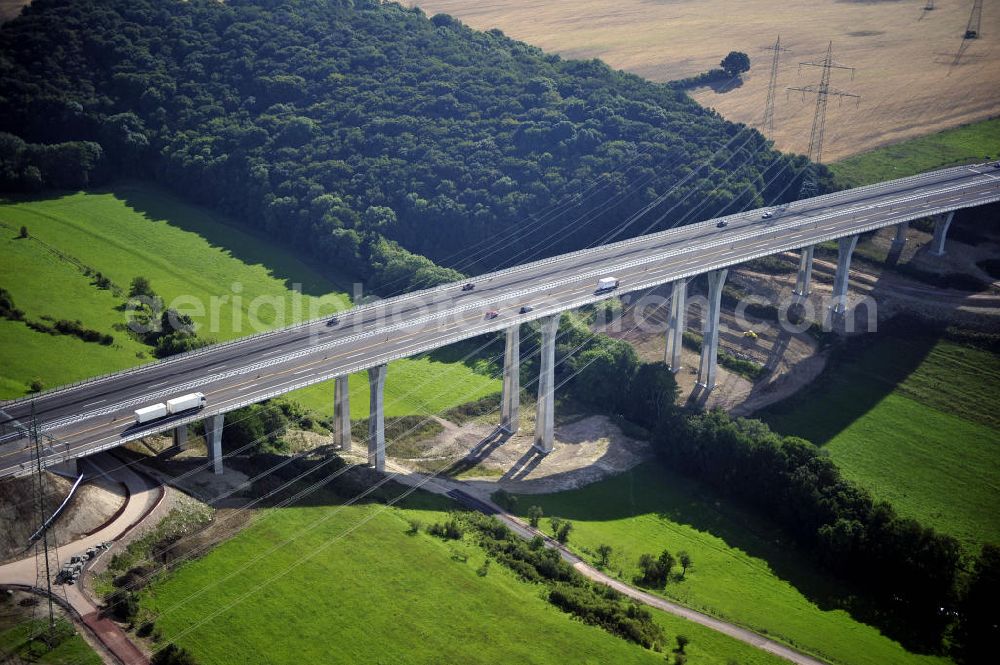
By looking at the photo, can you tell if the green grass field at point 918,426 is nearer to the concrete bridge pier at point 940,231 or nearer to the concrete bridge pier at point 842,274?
the concrete bridge pier at point 842,274

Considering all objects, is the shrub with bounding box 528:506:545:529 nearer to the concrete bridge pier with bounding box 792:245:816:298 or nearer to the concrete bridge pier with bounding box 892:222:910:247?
the concrete bridge pier with bounding box 792:245:816:298

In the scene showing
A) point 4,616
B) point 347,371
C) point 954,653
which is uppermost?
point 347,371

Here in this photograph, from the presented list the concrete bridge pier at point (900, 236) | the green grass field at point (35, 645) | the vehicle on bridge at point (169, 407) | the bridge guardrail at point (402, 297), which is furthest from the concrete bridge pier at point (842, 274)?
the green grass field at point (35, 645)

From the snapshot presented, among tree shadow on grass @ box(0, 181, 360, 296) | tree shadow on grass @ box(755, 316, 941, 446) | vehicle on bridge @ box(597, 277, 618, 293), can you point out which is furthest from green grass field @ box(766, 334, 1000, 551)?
tree shadow on grass @ box(0, 181, 360, 296)

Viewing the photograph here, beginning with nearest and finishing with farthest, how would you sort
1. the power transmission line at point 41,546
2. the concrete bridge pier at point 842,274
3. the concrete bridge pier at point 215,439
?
the power transmission line at point 41,546, the concrete bridge pier at point 215,439, the concrete bridge pier at point 842,274

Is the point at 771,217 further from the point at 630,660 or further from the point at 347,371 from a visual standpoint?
the point at 630,660

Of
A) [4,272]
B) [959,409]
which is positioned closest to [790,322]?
[959,409]
